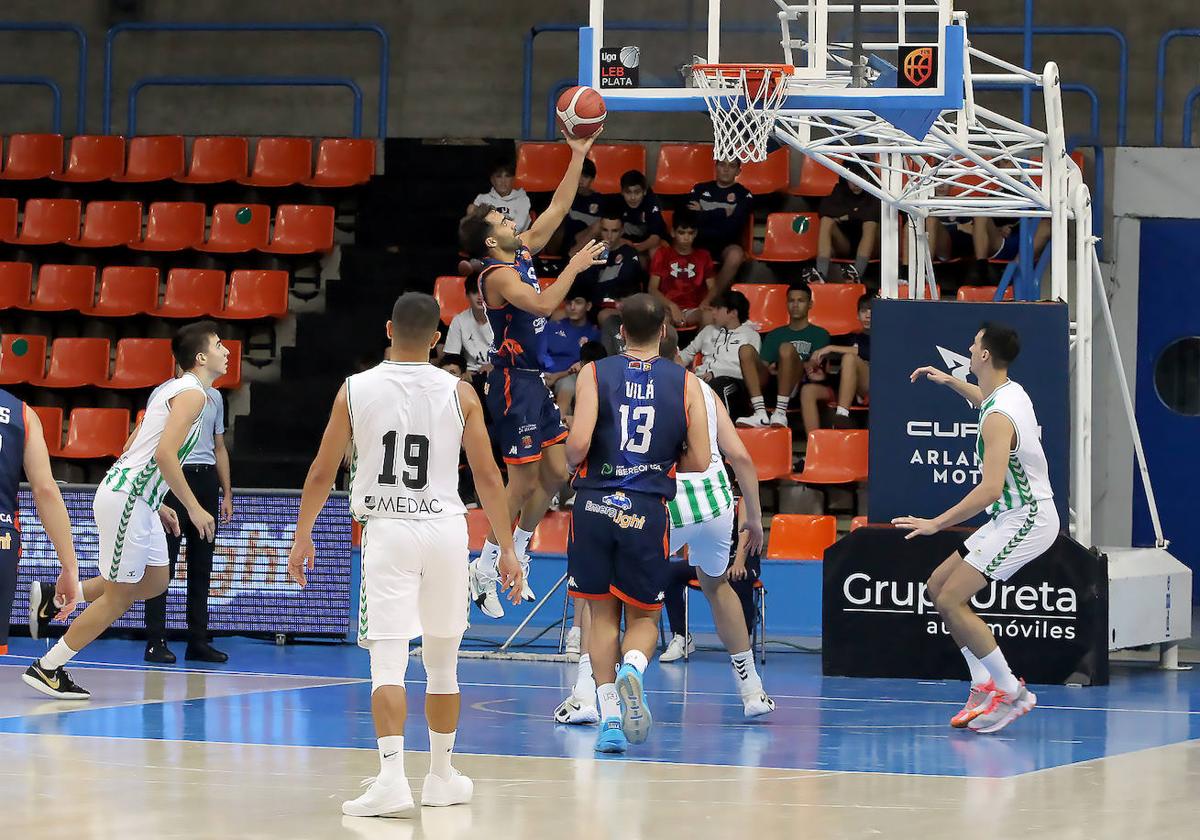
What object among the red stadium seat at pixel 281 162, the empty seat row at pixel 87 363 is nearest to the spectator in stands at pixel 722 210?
the red stadium seat at pixel 281 162

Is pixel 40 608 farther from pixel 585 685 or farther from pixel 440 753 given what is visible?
pixel 440 753

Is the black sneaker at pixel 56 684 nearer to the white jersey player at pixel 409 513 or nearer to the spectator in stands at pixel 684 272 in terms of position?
the white jersey player at pixel 409 513

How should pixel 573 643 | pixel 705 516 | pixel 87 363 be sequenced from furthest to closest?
pixel 87 363 < pixel 573 643 < pixel 705 516

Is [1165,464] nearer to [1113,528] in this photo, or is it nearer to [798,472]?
[1113,528]

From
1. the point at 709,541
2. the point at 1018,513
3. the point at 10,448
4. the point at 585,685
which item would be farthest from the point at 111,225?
the point at 10,448

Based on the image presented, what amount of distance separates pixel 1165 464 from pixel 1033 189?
6.23 meters

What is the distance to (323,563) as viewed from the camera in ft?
46.3

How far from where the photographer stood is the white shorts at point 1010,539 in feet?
33.9

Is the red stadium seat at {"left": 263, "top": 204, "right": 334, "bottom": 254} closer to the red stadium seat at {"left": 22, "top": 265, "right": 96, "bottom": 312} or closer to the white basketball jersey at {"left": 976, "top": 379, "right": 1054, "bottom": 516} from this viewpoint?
the red stadium seat at {"left": 22, "top": 265, "right": 96, "bottom": 312}

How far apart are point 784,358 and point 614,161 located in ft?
11.3

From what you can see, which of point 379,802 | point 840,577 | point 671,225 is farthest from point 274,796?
point 671,225

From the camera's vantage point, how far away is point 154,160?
761 inches

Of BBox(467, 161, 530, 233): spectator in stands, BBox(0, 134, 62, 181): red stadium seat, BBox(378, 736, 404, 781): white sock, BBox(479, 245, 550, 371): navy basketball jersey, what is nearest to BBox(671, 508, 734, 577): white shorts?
BBox(479, 245, 550, 371): navy basketball jersey

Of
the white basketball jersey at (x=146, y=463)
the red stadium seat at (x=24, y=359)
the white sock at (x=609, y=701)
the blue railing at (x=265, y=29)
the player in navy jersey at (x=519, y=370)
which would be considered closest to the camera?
the white sock at (x=609, y=701)
